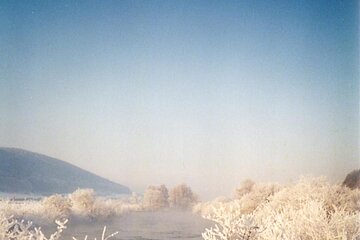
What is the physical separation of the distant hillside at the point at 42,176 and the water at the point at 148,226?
60 cm

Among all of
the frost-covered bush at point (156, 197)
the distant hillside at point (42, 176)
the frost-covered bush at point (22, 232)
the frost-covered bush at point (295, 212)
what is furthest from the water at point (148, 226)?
the frost-covered bush at point (22, 232)

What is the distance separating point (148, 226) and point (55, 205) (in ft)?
4.53

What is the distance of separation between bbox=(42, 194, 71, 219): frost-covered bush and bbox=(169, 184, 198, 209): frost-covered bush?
155cm

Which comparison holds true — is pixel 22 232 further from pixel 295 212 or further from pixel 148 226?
pixel 148 226

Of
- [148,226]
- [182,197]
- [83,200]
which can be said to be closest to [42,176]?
[83,200]

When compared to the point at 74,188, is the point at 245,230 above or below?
below

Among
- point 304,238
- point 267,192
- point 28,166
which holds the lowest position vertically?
point 304,238

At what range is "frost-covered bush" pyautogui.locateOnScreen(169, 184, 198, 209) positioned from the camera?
6.56 m

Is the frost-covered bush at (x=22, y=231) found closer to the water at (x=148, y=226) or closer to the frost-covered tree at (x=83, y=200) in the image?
the water at (x=148, y=226)

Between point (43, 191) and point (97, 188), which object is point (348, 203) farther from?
point (43, 191)

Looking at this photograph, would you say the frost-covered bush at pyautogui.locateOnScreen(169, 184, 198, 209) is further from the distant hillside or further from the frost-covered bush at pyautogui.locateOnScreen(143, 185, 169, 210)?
the distant hillside

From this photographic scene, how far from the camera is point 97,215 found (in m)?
6.77

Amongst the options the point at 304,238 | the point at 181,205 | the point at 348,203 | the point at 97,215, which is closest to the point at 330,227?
the point at 304,238

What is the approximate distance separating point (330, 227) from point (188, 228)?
2657mm
